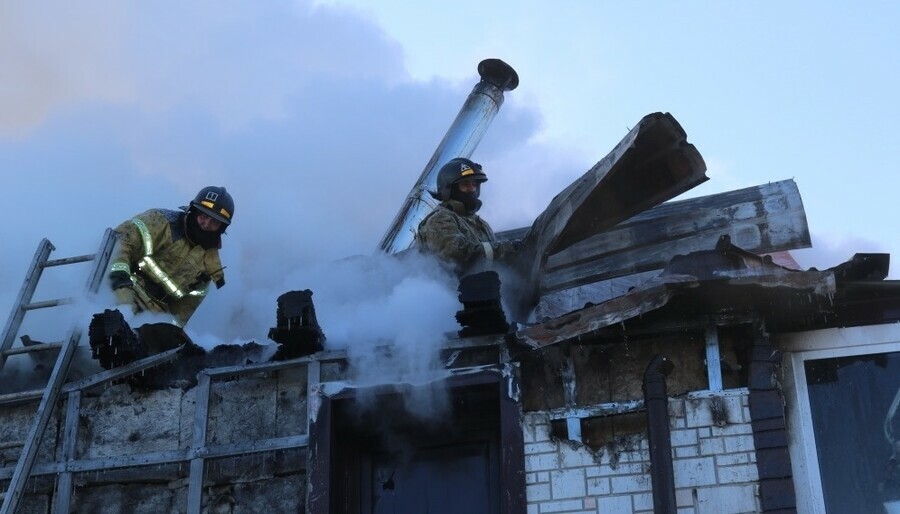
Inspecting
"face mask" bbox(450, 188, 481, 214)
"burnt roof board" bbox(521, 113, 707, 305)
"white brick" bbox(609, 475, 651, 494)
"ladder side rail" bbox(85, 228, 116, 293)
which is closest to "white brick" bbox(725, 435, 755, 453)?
"white brick" bbox(609, 475, 651, 494)

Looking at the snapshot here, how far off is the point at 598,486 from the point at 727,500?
842mm

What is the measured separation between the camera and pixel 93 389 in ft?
31.0

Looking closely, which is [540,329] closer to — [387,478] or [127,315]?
[387,478]

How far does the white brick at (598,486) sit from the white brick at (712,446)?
2.18ft

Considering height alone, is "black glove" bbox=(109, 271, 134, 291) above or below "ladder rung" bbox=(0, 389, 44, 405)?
above

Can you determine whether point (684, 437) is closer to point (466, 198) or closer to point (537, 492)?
point (537, 492)

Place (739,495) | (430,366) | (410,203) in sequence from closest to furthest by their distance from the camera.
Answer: (739,495) → (430,366) → (410,203)

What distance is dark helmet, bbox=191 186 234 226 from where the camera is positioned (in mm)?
10930

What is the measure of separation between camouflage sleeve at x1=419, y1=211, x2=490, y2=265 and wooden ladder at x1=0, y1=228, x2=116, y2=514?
2567mm

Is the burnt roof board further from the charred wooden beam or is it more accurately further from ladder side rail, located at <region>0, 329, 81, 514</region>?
ladder side rail, located at <region>0, 329, 81, 514</region>

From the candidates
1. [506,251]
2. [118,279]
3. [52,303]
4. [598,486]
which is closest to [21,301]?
[52,303]

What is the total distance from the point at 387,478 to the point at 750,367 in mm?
2795

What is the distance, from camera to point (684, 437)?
810 cm

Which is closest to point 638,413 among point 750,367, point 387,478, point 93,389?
point 750,367
